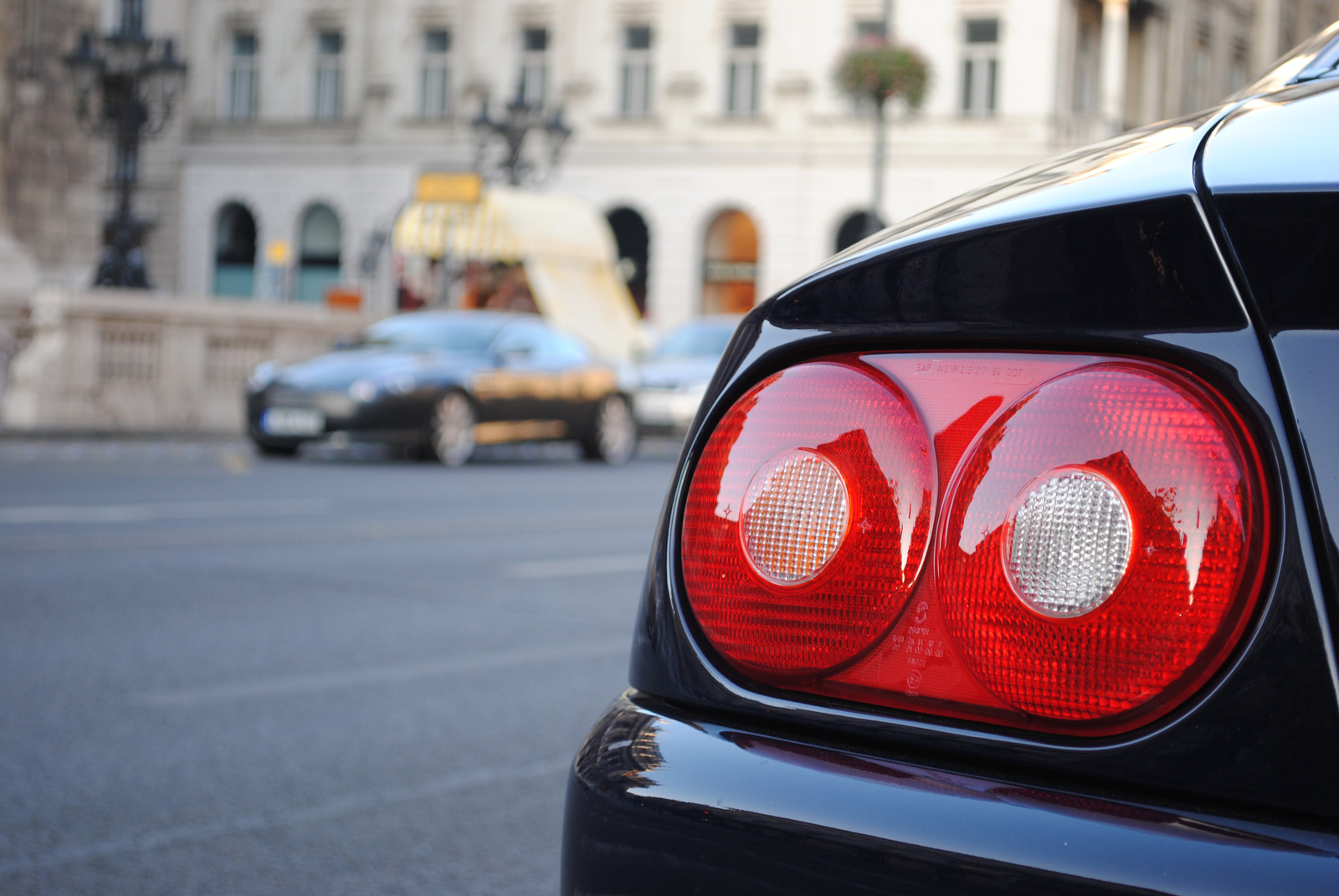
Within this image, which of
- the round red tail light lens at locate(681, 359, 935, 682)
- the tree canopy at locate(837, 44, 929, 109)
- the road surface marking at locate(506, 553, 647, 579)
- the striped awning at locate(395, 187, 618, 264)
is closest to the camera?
the round red tail light lens at locate(681, 359, 935, 682)

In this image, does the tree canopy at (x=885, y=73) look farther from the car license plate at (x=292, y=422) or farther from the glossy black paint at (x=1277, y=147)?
the glossy black paint at (x=1277, y=147)

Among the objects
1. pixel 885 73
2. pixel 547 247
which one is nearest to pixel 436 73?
pixel 547 247

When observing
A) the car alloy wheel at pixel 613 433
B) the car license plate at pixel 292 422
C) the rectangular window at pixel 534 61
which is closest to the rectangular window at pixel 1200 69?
the car alloy wheel at pixel 613 433

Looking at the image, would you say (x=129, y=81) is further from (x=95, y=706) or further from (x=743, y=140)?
(x=743, y=140)

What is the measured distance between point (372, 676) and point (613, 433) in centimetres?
1286

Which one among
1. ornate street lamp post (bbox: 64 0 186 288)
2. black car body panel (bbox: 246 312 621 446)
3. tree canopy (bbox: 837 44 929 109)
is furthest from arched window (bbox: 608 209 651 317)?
black car body panel (bbox: 246 312 621 446)

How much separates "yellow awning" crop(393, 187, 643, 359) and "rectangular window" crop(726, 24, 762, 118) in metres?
7.67

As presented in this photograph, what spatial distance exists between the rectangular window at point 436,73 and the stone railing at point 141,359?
2143cm

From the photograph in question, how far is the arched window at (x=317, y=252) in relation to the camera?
4284 cm

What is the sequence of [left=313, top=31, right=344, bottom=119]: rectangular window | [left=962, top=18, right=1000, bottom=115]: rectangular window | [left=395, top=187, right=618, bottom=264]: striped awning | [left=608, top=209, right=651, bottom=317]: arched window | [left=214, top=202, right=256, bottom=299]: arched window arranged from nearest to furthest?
1. [left=395, top=187, right=618, bottom=264]: striped awning
2. [left=962, top=18, right=1000, bottom=115]: rectangular window
3. [left=608, top=209, right=651, bottom=317]: arched window
4. [left=313, top=31, right=344, bottom=119]: rectangular window
5. [left=214, top=202, right=256, bottom=299]: arched window

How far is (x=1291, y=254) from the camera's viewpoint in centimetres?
112

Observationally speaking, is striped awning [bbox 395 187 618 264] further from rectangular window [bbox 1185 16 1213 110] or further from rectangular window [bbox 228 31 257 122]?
rectangular window [bbox 228 31 257 122]

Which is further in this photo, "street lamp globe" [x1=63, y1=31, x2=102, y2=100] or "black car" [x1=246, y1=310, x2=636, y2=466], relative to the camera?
"street lamp globe" [x1=63, y1=31, x2=102, y2=100]

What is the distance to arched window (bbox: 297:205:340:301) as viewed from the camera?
42.8 metres
